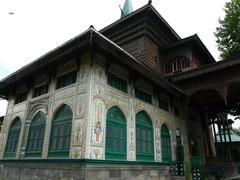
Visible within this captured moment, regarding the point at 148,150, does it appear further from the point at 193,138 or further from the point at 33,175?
the point at 193,138

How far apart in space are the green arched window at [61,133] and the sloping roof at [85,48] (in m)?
2.43

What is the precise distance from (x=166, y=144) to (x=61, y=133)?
6.73 metres

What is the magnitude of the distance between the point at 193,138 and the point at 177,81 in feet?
19.3

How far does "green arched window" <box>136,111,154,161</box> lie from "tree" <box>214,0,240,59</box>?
13319mm

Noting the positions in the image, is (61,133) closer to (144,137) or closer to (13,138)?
(144,137)

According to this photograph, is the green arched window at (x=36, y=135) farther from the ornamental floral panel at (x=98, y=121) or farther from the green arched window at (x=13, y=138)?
the ornamental floral panel at (x=98, y=121)

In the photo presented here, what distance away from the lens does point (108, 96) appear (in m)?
9.11

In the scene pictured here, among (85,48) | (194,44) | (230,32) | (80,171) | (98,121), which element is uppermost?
(230,32)

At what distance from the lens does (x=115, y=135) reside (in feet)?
29.3

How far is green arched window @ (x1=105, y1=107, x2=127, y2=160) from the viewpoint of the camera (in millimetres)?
8500

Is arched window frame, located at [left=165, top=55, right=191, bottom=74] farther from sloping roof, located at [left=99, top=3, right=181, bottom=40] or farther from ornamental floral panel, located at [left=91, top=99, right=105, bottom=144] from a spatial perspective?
ornamental floral panel, located at [left=91, top=99, right=105, bottom=144]

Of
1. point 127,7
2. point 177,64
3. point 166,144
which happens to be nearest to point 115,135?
point 166,144

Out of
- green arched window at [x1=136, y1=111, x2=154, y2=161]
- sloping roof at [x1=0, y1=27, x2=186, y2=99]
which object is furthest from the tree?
green arched window at [x1=136, y1=111, x2=154, y2=161]

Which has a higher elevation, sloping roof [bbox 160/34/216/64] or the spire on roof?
the spire on roof
